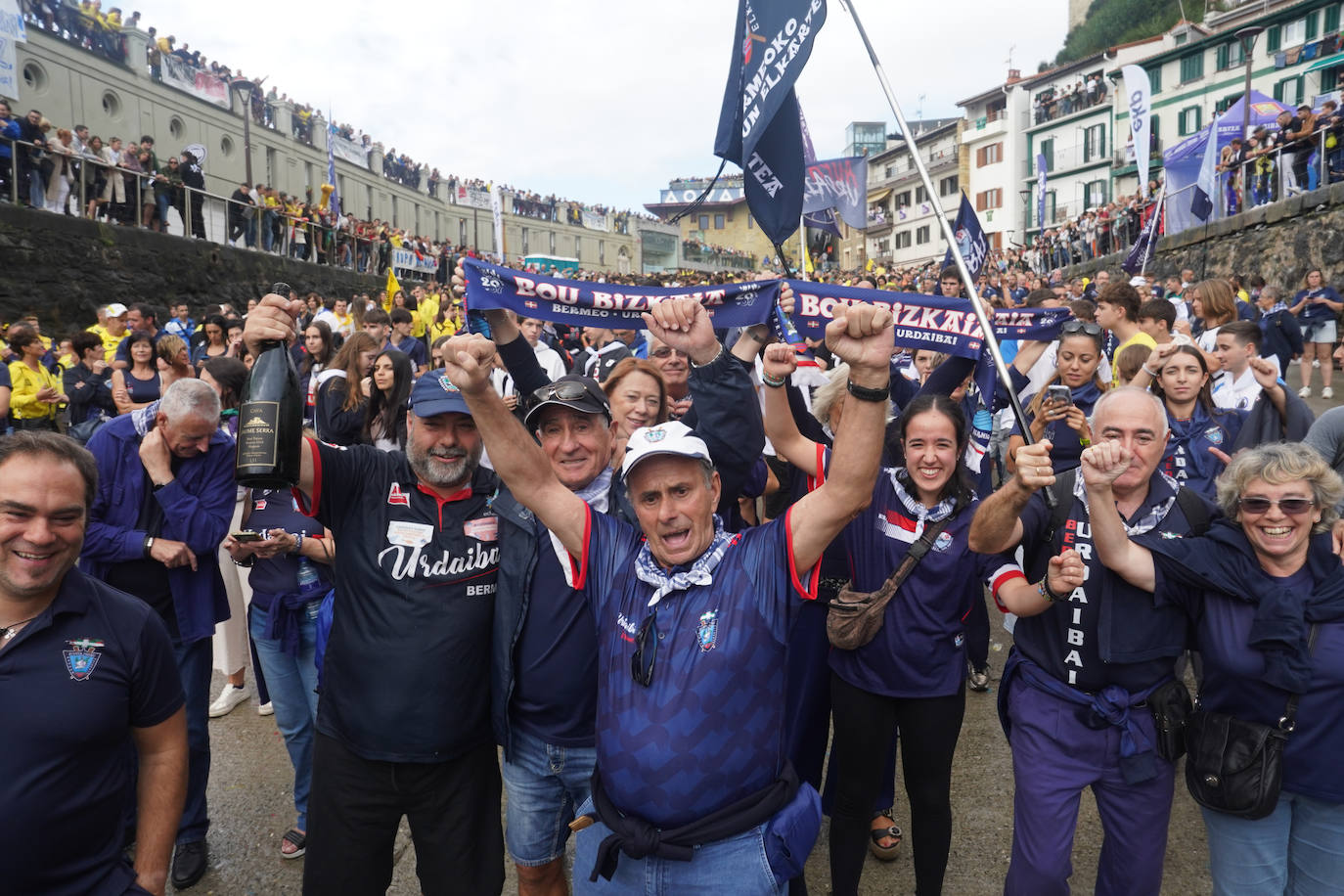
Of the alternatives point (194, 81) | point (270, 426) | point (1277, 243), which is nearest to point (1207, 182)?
point (1277, 243)

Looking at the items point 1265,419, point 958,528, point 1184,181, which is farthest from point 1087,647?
point 1184,181

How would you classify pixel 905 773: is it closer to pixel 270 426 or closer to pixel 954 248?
pixel 954 248

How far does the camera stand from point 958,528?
3.17 meters

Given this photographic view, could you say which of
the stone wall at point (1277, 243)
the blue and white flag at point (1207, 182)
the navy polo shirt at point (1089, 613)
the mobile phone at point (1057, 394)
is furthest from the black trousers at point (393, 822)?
the stone wall at point (1277, 243)

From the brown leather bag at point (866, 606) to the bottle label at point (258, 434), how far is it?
2.01 meters

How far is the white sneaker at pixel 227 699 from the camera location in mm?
5027

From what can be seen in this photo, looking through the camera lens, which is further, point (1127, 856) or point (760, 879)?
point (1127, 856)

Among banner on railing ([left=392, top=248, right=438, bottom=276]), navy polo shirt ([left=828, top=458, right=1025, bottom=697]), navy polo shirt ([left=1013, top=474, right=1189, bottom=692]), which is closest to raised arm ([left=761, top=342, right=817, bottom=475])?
navy polo shirt ([left=828, top=458, right=1025, bottom=697])

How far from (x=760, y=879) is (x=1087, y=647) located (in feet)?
4.66

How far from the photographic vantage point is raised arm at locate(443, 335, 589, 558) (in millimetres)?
2363

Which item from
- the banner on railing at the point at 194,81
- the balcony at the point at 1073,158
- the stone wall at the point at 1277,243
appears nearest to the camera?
the stone wall at the point at 1277,243

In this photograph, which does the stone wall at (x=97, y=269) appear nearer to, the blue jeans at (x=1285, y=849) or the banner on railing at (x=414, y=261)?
the banner on railing at (x=414, y=261)

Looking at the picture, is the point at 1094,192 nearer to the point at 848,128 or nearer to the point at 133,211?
the point at 848,128

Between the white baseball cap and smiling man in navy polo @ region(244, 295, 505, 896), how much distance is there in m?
0.73
